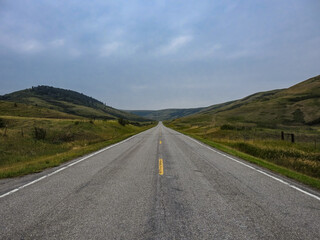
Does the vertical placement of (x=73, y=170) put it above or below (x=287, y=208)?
above

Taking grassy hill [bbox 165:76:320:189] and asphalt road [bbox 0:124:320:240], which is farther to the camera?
grassy hill [bbox 165:76:320:189]

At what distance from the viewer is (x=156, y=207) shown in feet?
13.0

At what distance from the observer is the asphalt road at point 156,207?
306cm

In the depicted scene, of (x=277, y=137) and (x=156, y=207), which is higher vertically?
(x=156, y=207)

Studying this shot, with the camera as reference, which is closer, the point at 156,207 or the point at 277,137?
the point at 156,207

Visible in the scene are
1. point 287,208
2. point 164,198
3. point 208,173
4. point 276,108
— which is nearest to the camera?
point 287,208

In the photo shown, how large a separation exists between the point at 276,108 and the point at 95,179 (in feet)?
284

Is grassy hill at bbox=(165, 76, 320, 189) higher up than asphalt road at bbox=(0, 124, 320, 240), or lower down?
lower down

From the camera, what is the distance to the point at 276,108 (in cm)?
7575

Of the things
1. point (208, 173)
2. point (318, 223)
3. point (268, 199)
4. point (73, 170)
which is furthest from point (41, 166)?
point (318, 223)

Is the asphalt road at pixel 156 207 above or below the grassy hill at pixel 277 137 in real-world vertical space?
above

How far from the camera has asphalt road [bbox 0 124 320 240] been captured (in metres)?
3.06

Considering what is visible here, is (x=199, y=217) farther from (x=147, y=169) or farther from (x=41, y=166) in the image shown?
(x=41, y=166)

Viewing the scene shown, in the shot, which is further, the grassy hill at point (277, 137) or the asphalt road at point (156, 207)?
the grassy hill at point (277, 137)
